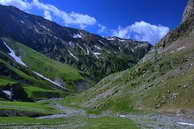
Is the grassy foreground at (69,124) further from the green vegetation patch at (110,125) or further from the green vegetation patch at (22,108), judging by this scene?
the green vegetation patch at (22,108)

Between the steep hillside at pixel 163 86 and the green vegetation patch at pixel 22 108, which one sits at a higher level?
the steep hillside at pixel 163 86

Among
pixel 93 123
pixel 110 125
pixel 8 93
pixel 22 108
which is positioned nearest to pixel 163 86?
pixel 93 123

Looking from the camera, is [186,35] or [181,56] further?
[186,35]

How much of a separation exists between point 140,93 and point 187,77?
1922cm

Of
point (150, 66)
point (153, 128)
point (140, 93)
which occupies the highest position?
point (150, 66)

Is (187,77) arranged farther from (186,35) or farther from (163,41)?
(163,41)

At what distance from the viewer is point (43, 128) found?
57.5m

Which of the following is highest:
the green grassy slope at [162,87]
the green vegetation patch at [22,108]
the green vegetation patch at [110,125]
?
the green grassy slope at [162,87]

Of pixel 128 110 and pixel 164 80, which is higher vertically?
pixel 164 80

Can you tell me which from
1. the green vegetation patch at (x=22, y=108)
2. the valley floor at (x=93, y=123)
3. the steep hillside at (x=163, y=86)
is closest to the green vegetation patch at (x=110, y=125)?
the valley floor at (x=93, y=123)

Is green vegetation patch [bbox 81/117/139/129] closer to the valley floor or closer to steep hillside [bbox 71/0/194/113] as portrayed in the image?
the valley floor

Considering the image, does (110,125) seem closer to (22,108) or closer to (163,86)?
(22,108)

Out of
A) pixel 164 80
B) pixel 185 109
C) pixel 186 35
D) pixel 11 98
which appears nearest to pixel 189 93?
pixel 185 109

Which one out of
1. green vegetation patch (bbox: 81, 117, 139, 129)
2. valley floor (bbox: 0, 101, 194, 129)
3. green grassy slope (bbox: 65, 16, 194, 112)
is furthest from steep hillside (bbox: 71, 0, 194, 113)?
green vegetation patch (bbox: 81, 117, 139, 129)
